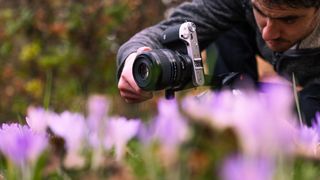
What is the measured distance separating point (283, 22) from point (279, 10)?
63 mm

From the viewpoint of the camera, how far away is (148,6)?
3.50 m

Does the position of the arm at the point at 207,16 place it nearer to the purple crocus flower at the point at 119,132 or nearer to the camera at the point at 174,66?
the camera at the point at 174,66

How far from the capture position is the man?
1385 millimetres

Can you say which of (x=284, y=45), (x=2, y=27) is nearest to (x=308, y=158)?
(x=284, y=45)

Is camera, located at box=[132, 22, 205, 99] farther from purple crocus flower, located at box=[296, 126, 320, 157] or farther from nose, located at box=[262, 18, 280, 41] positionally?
purple crocus flower, located at box=[296, 126, 320, 157]

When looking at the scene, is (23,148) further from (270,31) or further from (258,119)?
(270,31)

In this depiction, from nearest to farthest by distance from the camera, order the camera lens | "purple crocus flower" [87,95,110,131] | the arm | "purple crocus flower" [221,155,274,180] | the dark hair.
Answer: "purple crocus flower" [221,155,274,180] → "purple crocus flower" [87,95,110,131] → the camera lens → the dark hair → the arm

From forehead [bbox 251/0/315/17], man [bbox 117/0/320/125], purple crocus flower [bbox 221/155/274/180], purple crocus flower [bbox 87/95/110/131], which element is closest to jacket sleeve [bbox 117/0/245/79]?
man [bbox 117/0/320/125]

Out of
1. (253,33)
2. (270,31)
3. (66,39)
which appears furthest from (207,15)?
(66,39)

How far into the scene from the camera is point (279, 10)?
4.38ft

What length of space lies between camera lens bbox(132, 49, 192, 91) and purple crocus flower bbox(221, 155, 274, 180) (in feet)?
3.13

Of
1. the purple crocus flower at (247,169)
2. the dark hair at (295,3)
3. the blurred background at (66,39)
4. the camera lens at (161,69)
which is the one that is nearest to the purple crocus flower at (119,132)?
the purple crocus flower at (247,169)

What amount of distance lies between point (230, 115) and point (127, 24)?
3195 millimetres

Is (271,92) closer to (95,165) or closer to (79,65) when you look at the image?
(95,165)
